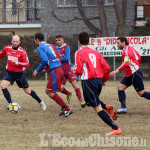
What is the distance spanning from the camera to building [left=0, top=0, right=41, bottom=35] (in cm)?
A: 3275

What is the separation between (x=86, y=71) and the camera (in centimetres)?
773

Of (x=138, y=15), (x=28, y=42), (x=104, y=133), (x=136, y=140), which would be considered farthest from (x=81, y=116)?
(x=138, y=15)

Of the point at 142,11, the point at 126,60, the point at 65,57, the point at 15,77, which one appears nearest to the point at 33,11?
the point at 142,11

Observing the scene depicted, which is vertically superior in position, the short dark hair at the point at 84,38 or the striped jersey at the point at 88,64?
the short dark hair at the point at 84,38

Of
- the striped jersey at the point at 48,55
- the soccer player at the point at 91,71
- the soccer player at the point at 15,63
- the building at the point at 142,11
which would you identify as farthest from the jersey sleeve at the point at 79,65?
the building at the point at 142,11

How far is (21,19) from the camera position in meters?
33.9

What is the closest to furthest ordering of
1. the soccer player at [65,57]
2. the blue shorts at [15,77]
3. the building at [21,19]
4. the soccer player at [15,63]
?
the soccer player at [15,63] < the blue shorts at [15,77] < the soccer player at [65,57] < the building at [21,19]

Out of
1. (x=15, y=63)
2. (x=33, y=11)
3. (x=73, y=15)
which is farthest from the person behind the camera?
(x=33, y=11)

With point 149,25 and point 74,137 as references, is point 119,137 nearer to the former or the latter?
point 74,137

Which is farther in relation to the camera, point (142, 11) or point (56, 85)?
point (142, 11)

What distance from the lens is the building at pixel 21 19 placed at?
3275 centimetres

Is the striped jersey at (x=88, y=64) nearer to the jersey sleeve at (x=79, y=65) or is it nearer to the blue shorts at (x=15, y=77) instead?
the jersey sleeve at (x=79, y=65)

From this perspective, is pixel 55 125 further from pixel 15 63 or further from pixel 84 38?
pixel 15 63

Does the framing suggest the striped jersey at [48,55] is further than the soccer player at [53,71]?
No
